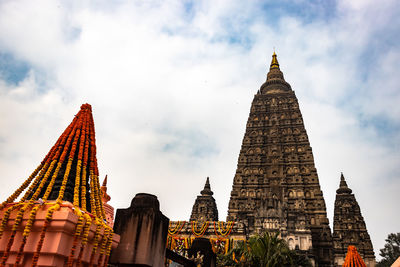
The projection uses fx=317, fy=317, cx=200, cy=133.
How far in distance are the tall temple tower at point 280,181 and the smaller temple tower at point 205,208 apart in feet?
10.6

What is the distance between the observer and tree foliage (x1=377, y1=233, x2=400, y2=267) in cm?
5159

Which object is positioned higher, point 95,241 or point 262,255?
point 262,255

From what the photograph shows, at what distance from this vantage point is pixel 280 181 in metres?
47.9

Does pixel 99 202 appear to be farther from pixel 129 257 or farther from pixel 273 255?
pixel 273 255

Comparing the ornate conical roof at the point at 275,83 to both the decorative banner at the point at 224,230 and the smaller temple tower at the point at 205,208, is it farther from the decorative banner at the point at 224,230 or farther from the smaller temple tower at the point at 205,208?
the decorative banner at the point at 224,230

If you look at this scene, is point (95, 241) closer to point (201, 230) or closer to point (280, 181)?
point (201, 230)

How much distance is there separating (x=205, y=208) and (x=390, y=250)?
106ft

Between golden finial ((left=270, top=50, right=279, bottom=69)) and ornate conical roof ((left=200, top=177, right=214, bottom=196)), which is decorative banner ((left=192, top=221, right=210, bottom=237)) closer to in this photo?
ornate conical roof ((left=200, top=177, right=214, bottom=196))

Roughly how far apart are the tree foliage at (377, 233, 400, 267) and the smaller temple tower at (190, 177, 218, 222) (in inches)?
1151

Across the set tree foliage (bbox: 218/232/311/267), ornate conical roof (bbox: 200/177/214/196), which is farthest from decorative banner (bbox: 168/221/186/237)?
ornate conical roof (bbox: 200/177/214/196)

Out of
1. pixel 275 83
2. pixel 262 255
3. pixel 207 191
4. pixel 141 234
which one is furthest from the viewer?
pixel 275 83

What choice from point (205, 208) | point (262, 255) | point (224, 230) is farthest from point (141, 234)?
point (205, 208)

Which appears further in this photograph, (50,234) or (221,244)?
(221,244)

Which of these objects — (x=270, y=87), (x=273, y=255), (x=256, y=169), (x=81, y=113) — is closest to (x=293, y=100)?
(x=270, y=87)
